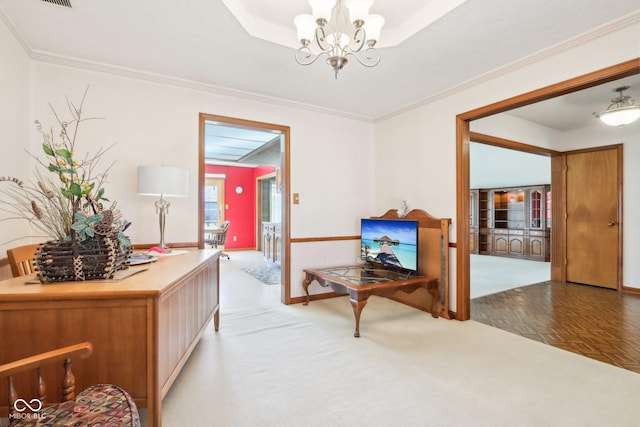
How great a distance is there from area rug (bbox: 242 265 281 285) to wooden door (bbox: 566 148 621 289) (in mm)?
5011

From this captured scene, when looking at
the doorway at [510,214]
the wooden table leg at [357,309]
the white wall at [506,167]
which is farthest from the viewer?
the white wall at [506,167]

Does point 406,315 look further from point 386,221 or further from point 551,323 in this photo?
point 551,323

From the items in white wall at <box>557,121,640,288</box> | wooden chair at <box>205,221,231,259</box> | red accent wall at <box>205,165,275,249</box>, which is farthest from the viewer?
red accent wall at <box>205,165,275,249</box>

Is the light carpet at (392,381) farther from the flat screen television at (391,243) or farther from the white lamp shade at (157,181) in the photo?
the white lamp shade at (157,181)

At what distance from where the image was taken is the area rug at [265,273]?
16.3 ft

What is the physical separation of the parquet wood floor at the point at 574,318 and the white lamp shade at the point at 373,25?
9.62 feet

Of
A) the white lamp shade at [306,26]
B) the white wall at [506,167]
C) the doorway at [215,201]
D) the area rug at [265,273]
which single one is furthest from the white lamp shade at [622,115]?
the doorway at [215,201]

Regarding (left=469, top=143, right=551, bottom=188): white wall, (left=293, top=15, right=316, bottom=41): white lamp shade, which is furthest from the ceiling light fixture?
(left=293, top=15, right=316, bottom=41): white lamp shade

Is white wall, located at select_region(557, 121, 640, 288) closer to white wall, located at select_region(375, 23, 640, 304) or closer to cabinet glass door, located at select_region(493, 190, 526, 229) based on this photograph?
white wall, located at select_region(375, 23, 640, 304)

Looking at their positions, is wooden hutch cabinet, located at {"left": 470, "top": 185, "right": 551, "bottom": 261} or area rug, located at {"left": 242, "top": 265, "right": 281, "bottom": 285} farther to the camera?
wooden hutch cabinet, located at {"left": 470, "top": 185, "right": 551, "bottom": 261}

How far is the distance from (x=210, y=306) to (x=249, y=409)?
1.05 meters

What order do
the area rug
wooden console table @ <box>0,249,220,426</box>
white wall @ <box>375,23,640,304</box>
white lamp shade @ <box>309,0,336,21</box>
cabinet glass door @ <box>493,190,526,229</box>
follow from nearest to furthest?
wooden console table @ <box>0,249,220,426</box> < white lamp shade @ <box>309,0,336,21</box> < white wall @ <box>375,23,640,304</box> < the area rug < cabinet glass door @ <box>493,190,526,229</box>

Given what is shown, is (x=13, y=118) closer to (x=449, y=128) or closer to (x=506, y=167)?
(x=449, y=128)

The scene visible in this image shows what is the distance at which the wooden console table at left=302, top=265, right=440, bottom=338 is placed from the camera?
113 inches
